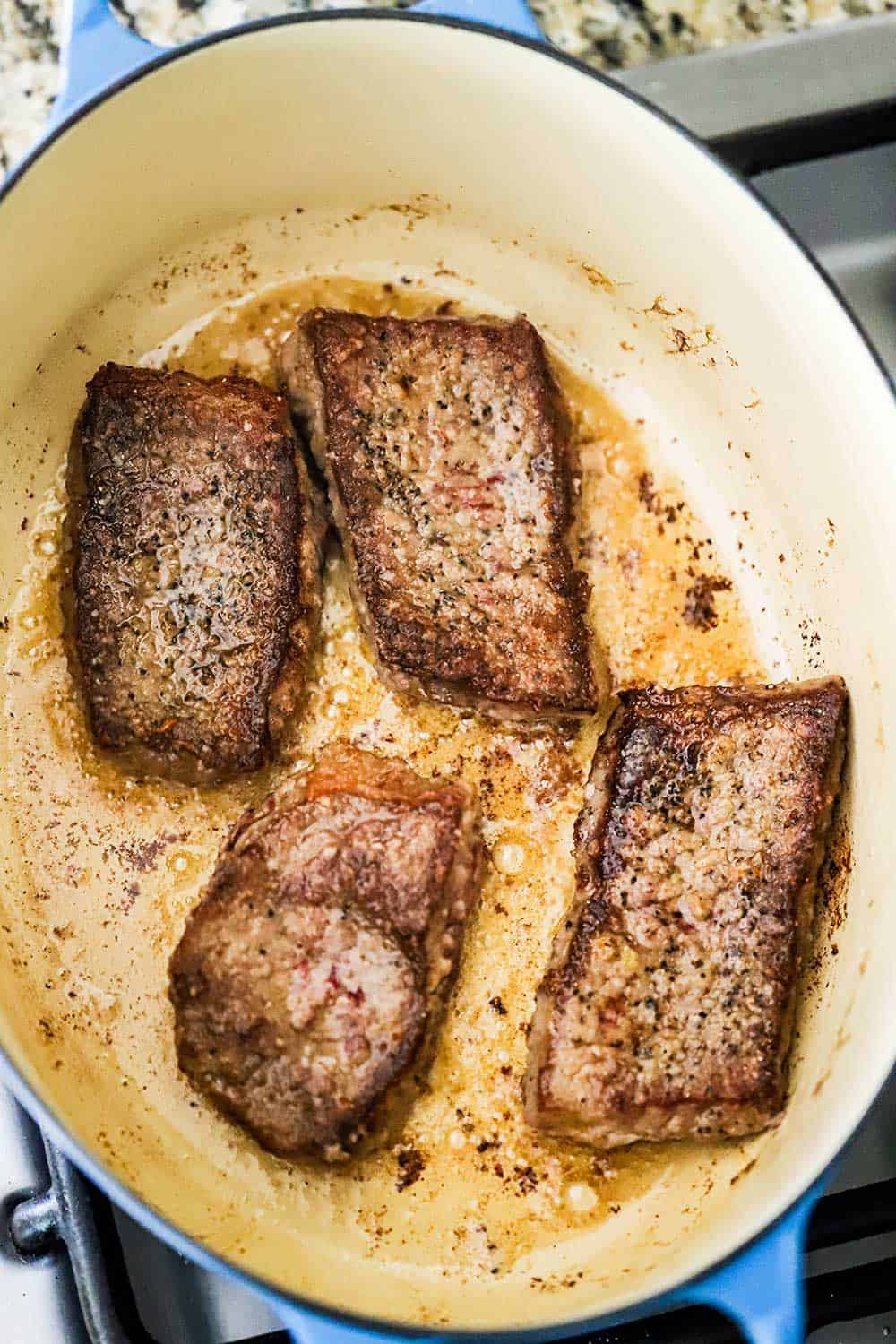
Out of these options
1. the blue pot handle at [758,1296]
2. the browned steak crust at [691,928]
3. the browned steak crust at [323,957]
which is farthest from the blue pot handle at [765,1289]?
the browned steak crust at [323,957]

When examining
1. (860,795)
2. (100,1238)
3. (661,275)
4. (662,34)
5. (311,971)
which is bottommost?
(100,1238)

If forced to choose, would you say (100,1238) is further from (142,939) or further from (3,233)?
(3,233)

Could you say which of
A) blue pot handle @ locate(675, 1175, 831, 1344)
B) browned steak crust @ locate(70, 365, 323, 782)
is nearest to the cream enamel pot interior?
blue pot handle @ locate(675, 1175, 831, 1344)

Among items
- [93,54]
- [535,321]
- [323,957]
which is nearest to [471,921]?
[323,957]

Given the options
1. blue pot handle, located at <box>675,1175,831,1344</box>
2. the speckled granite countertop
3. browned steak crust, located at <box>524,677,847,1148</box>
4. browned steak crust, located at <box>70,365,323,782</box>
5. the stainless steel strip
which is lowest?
blue pot handle, located at <box>675,1175,831,1344</box>

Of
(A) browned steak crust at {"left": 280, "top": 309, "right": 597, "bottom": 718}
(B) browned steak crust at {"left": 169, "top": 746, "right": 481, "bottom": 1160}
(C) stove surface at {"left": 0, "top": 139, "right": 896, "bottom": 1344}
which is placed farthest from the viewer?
(A) browned steak crust at {"left": 280, "top": 309, "right": 597, "bottom": 718}

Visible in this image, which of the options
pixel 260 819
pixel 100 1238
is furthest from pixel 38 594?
pixel 100 1238

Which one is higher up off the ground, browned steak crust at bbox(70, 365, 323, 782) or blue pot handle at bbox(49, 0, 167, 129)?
blue pot handle at bbox(49, 0, 167, 129)

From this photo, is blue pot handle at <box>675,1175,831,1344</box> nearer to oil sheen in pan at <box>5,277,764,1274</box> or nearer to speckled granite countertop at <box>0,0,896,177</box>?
oil sheen in pan at <box>5,277,764,1274</box>
